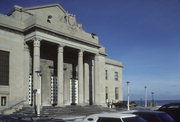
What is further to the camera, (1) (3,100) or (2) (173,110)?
(1) (3,100)

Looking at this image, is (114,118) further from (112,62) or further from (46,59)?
(112,62)

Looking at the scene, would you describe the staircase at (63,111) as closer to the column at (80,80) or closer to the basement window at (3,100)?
the column at (80,80)

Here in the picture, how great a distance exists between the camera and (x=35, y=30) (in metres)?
30.5

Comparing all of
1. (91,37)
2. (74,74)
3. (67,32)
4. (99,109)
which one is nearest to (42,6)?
(67,32)

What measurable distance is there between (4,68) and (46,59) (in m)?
7.30

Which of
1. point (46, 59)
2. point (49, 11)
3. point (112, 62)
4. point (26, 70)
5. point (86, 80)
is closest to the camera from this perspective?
point (26, 70)

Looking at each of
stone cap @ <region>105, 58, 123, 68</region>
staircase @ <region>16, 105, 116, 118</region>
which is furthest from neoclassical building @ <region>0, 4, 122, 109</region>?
stone cap @ <region>105, 58, 123, 68</region>

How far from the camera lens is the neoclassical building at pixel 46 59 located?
30.0 metres

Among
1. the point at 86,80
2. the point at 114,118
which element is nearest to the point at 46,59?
the point at 86,80

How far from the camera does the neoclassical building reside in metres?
30.0

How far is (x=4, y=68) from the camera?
29781 millimetres

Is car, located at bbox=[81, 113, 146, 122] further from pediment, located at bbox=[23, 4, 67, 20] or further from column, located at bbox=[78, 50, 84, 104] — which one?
pediment, located at bbox=[23, 4, 67, 20]

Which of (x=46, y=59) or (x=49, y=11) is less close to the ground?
(x=49, y=11)

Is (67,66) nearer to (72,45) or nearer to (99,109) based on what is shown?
(72,45)
